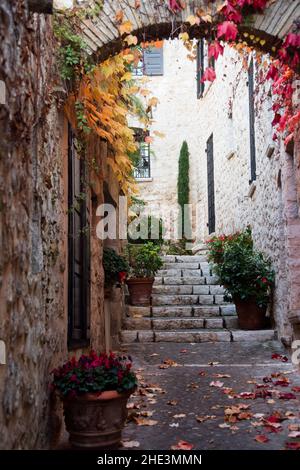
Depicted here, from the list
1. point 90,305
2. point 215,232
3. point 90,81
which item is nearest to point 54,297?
point 90,305

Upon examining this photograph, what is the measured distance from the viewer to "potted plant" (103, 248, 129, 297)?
6508 millimetres

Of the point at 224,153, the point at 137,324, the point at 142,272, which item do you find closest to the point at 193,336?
the point at 137,324

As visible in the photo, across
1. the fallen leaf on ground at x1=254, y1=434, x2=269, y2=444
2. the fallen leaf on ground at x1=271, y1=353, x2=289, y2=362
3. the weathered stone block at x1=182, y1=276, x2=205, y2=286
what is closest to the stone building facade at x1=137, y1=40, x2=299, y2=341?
the fallen leaf on ground at x1=271, y1=353, x2=289, y2=362

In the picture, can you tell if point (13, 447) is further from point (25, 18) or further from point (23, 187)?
point (25, 18)

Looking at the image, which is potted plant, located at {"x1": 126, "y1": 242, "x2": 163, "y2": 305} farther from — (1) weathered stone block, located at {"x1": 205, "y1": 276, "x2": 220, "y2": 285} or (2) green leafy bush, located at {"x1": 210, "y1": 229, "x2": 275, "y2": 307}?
(2) green leafy bush, located at {"x1": 210, "y1": 229, "x2": 275, "y2": 307}

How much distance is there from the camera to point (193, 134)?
1527cm

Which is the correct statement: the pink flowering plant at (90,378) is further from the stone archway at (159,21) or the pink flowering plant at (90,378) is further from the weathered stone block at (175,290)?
the weathered stone block at (175,290)

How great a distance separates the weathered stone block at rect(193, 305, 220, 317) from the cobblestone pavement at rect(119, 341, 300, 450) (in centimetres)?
112

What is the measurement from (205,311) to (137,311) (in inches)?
40.2

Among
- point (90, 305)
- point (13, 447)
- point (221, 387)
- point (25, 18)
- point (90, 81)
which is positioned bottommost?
point (221, 387)

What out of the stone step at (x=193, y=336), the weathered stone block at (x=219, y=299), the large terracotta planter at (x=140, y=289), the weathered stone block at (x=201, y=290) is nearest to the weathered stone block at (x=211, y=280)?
the weathered stone block at (x=201, y=290)

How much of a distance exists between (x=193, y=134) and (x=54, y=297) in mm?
12343

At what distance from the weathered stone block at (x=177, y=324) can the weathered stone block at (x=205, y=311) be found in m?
0.41
